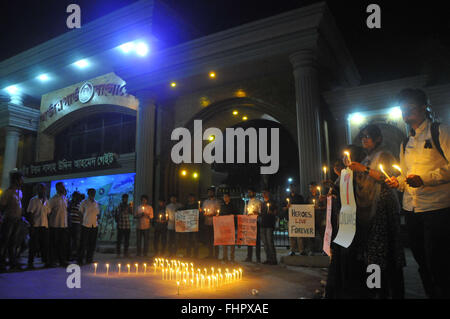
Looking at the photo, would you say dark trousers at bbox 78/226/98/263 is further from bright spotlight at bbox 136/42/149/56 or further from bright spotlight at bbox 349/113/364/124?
bright spotlight at bbox 349/113/364/124

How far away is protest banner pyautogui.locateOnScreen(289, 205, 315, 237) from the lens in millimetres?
7383

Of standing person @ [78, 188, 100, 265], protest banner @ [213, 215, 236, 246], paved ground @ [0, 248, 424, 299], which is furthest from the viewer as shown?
standing person @ [78, 188, 100, 265]

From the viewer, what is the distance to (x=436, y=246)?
2.74m

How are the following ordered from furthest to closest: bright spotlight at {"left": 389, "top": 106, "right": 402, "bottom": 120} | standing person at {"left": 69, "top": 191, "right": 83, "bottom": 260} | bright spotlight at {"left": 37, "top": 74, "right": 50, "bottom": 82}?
1. bright spotlight at {"left": 37, "top": 74, "right": 50, "bottom": 82}
2. bright spotlight at {"left": 389, "top": 106, "right": 402, "bottom": 120}
3. standing person at {"left": 69, "top": 191, "right": 83, "bottom": 260}

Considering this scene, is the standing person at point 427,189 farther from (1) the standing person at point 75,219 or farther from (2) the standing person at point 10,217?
(1) the standing person at point 75,219

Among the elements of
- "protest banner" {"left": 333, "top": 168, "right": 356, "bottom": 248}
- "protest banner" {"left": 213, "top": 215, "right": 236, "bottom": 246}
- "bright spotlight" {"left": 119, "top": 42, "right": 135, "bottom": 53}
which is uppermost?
"bright spotlight" {"left": 119, "top": 42, "right": 135, "bottom": 53}

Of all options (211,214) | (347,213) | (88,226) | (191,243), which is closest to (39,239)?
(88,226)

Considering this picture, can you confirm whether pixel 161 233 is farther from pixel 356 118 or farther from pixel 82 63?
pixel 82 63

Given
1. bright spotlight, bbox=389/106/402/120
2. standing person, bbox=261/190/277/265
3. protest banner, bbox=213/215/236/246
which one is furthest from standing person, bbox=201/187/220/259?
bright spotlight, bbox=389/106/402/120

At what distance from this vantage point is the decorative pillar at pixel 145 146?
12.7 meters

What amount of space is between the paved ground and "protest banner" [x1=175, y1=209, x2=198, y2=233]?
2265 mm

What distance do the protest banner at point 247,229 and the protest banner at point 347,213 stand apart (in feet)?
14.6

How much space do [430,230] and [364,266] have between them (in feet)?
2.43

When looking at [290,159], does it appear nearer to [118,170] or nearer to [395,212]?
[118,170]
